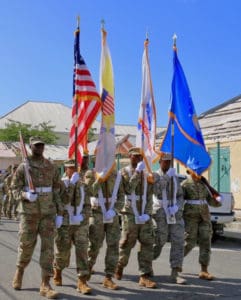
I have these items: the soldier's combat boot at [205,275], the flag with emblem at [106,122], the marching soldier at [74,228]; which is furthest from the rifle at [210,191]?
the marching soldier at [74,228]

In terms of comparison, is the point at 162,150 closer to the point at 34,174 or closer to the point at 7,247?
the point at 34,174

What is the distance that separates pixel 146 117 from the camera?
355 inches

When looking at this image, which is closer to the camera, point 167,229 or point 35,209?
point 35,209

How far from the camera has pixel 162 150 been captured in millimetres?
9406

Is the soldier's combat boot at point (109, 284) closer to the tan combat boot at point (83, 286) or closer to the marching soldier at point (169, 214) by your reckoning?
the tan combat boot at point (83, 286)

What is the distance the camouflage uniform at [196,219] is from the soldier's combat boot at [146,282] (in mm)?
1149

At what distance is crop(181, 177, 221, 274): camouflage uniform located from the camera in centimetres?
852

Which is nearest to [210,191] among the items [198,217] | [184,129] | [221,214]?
[198,217]

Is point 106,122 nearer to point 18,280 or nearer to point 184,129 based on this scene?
point 184,129

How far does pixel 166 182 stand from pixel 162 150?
1.14 metres

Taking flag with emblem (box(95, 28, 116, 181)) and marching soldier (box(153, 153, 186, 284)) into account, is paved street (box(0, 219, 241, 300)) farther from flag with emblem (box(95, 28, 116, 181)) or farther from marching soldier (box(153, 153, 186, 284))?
flag with emblem (box(95, 28, 116, 181))

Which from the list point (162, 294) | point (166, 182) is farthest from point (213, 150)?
point (162, 294)

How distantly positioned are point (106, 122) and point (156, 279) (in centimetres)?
255

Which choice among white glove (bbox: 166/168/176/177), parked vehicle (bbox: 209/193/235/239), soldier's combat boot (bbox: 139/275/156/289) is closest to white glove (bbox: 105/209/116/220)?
soldier's combat boot (bbox: 139/275/156/289)
